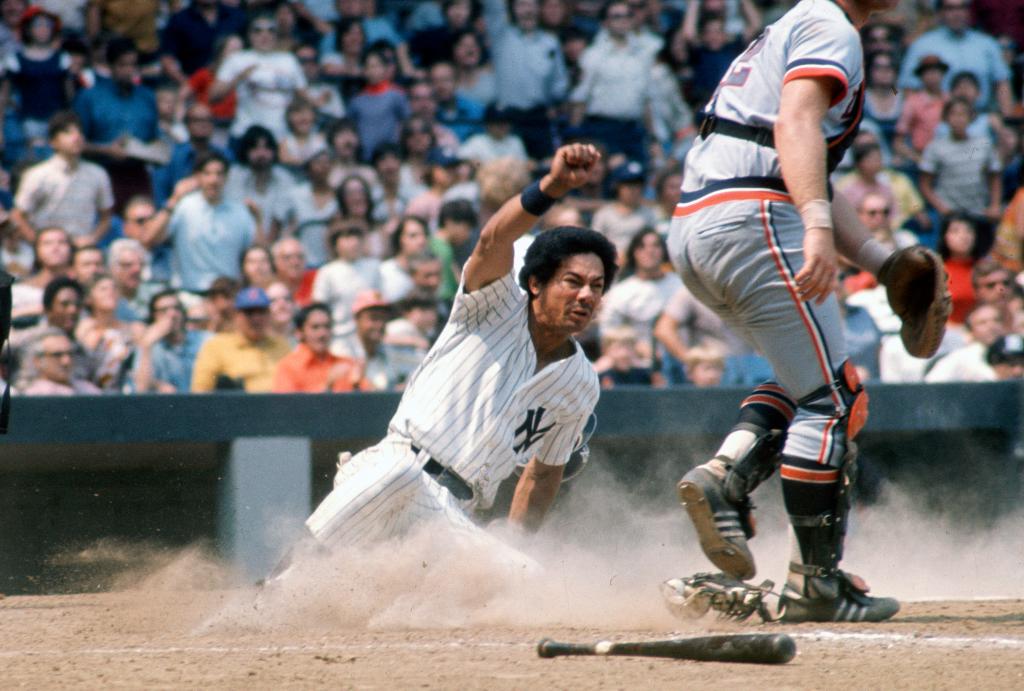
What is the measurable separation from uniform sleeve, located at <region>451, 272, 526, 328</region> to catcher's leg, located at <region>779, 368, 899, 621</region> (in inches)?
38.5

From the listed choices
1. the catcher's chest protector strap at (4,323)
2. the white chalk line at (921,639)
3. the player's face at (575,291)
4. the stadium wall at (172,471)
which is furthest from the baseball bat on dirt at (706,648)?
the stadium wall at (172,471)

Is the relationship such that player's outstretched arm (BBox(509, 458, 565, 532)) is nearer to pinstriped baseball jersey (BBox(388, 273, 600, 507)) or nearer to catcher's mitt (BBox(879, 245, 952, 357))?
pinstriped baseball jersey (BBox(388, 273, 600, 507))

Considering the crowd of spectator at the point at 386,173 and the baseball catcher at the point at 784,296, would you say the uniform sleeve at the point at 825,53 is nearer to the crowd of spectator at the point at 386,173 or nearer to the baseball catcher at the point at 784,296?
the baseball catcher at the point at 784,296

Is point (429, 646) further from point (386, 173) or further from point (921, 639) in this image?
point (386, 173)

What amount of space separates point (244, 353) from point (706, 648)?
15.1 ft

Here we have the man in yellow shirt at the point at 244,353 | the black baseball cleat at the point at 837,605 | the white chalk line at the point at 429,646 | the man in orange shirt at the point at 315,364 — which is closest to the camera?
the white chalk line at the point at 429,646

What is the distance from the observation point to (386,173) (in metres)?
10.6

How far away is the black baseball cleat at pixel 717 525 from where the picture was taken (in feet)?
14.7

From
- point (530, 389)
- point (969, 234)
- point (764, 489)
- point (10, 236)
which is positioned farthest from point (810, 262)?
point (10, 236)

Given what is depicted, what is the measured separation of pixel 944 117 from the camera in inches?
463

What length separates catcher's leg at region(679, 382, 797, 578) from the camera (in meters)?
4.50

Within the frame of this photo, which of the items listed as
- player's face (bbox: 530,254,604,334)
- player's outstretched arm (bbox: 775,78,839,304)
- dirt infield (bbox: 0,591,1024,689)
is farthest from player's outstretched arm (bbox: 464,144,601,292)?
dirt infield (bbox: 0,591,1024,689)

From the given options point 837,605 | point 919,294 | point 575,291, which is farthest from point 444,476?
point 919,294

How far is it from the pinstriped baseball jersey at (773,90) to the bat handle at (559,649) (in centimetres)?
151
